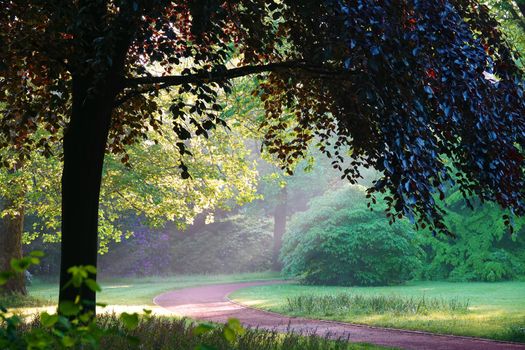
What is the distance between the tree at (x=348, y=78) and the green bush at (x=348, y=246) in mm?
22620

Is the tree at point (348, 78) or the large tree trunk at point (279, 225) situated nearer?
the tree at point (348, 78)

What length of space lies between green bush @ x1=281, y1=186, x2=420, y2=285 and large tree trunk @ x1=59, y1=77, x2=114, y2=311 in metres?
23.6

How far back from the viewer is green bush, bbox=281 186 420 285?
31.2m

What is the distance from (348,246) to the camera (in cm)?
3092

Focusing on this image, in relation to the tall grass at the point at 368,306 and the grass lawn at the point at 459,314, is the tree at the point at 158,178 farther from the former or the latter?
the grass lawn at the point at 459,314

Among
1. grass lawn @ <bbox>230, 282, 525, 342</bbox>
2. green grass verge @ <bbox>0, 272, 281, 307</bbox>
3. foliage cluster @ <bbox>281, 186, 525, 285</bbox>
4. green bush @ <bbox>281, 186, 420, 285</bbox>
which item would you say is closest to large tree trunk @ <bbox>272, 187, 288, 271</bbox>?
green grass verge @ <bbox>0, 272, 281, 307</bbox>

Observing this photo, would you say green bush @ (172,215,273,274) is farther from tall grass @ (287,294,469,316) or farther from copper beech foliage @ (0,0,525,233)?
copper beech foliage @ (0,0,525,233)

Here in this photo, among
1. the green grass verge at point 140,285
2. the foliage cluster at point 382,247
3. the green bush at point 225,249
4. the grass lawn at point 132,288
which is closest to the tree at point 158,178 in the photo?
the grass lawn at point 132,288

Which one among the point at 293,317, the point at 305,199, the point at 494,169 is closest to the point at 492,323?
the point at 293,317

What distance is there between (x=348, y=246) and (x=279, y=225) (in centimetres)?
1610

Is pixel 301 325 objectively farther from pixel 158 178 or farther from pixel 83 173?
pixel 83 173

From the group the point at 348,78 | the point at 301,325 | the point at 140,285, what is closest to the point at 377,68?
the point at 348,78

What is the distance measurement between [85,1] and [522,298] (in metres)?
20.5

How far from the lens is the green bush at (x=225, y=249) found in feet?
144
